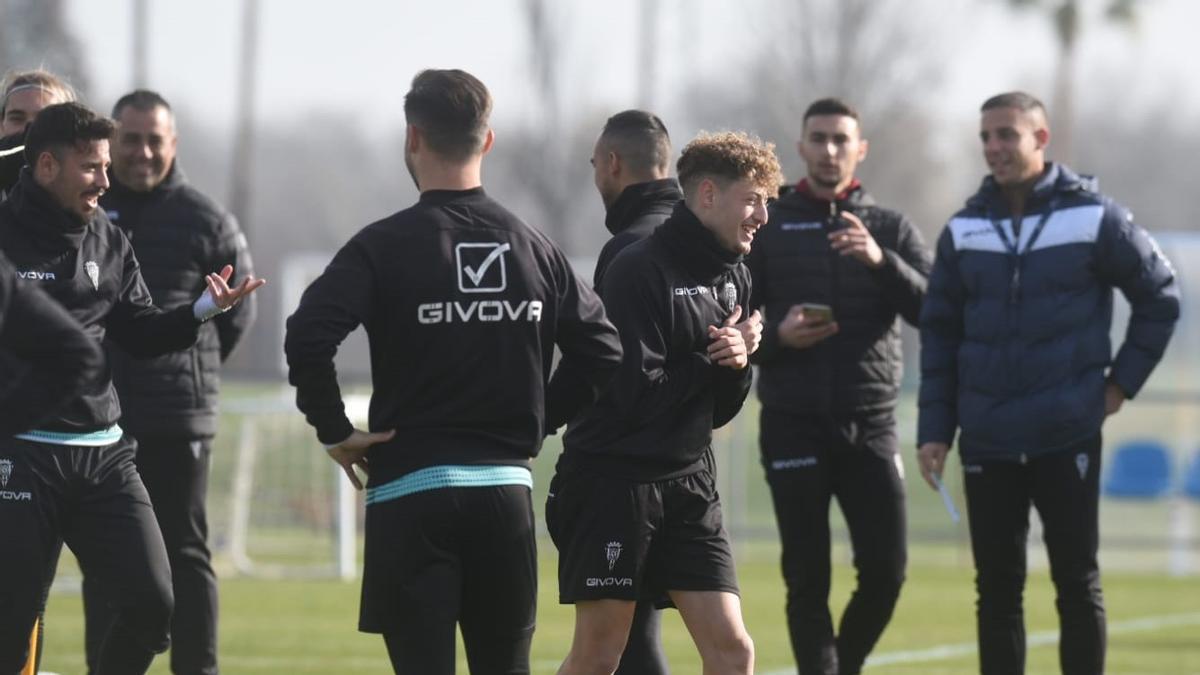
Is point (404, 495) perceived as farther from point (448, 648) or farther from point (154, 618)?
point (154, 618)

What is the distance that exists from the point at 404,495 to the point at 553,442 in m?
16.7

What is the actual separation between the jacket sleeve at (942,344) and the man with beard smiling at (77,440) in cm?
306

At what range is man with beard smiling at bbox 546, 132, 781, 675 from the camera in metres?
6.69

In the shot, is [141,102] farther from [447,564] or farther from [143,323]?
[447,564]

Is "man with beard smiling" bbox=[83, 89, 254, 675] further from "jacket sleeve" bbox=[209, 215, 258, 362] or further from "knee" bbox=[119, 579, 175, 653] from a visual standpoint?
"knee" bbox=[119, 579, 175, 653]

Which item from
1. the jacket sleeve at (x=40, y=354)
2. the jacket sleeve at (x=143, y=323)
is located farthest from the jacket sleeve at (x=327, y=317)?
the jacket sleeve at (x=143, y=323)

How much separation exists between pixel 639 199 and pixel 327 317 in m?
1.95

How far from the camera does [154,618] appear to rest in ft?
22.8

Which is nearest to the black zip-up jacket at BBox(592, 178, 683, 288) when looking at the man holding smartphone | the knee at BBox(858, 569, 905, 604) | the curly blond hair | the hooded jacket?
the curly blond hair

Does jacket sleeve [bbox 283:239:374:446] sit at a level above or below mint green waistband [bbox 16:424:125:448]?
above

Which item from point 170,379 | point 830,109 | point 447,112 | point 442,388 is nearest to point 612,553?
point 442,388

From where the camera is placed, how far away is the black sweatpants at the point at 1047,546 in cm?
813

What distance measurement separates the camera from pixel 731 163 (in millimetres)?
6797

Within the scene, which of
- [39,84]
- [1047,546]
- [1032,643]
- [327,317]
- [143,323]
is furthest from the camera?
[1032,643]
